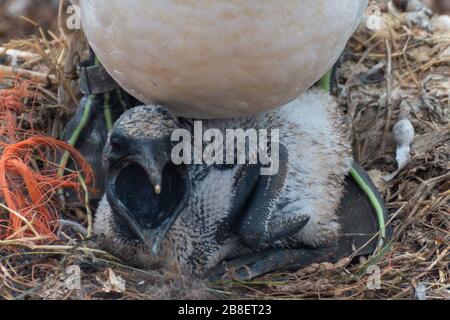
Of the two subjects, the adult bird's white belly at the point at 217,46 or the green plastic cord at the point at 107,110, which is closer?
the adult bird's white belly at the point at 217,46

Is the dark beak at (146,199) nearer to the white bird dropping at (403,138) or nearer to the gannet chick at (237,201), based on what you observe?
the gannet chick at (237,201)

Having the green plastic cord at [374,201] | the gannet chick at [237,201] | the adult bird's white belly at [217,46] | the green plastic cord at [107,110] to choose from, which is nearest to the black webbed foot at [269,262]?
the gannet chick at [237,201]

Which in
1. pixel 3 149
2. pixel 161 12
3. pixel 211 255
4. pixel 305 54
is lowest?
pixel 211 255

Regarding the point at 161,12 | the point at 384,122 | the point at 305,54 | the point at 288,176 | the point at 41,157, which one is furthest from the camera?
the point at 384,122

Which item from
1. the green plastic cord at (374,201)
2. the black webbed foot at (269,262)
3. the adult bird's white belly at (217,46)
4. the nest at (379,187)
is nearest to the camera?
the adult bird's white belly at (217,46)

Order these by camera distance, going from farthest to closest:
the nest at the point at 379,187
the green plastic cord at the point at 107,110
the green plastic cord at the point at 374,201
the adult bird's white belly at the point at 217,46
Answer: the green plastic cord at the point at 107,110
the green plastic cord at the point at 374,201
the nest at the point at 379,187
the adult bird's white belly at the point at 217,46

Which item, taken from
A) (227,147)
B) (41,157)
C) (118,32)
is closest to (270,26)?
(118,32)

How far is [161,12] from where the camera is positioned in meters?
2.37

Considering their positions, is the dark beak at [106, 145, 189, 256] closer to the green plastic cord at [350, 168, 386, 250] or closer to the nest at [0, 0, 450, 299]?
the nest at [0, 0, 450, 299]

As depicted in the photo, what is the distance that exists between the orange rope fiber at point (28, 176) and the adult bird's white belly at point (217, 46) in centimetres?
Result: 56

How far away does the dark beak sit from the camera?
2.64 meters

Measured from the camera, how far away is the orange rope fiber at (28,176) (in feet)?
9.45

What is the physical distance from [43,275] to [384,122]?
1.58 meters
